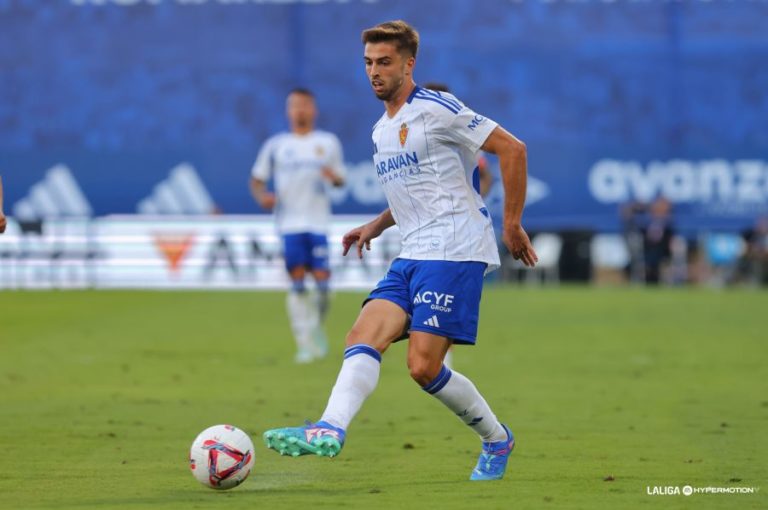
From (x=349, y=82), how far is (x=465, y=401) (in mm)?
28159

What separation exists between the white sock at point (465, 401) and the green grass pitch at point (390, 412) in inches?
10.5

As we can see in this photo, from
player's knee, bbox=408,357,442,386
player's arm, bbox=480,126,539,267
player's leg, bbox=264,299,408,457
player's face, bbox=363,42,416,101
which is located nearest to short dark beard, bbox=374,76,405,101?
player's face, bbox=363,42,416,101

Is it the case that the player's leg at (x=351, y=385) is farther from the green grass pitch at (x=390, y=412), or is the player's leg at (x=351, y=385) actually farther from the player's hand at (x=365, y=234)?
the player's hand at (x=365, y=234)

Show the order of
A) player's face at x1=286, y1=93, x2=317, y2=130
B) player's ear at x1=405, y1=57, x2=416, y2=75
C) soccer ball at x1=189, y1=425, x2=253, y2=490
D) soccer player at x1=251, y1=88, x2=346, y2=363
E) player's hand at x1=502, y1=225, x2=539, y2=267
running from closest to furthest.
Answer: soccer ball at x1=189, y1=425, x2=253, y2=490, player's hand at x1=502, y1=225, x2=539, y2=267, player's ear at x1=405, y1=57, x2=416, y2=75, player's face at x1=286, y1=93, x2=317, y2=130, soccer player at x1=251, y1=88, x2=346, y2=363

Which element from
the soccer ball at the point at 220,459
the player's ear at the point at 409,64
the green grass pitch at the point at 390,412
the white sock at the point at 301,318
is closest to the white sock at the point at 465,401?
the green grass pitch at the point at 390,412

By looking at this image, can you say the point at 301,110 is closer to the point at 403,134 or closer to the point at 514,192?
the point at 403,134

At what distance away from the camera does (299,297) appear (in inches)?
595

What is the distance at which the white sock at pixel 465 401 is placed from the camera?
23.6ft

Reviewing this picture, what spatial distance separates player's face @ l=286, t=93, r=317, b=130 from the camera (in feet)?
50.0

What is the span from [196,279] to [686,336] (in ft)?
43.0

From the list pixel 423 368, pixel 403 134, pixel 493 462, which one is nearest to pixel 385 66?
pixel 403 134

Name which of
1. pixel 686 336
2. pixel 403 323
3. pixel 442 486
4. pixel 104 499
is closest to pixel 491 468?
pixel 442 486

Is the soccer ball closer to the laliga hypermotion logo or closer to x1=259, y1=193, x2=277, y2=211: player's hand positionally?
the laliga hypermotion logo

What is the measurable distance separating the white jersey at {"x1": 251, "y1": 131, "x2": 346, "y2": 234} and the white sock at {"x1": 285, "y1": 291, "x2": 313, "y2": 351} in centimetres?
94
